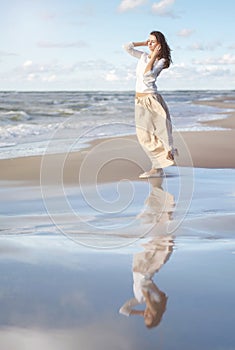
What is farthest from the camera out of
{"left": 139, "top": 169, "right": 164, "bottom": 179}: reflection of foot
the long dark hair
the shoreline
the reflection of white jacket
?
the shoreline

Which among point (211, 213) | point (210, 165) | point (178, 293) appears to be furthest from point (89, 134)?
point (178, 293)

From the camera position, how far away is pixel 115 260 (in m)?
3.54

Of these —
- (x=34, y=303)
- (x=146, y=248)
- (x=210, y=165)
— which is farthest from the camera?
(x=210, y=165)

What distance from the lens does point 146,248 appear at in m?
3.80

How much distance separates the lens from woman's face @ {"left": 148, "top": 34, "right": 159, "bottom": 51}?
22.3ft

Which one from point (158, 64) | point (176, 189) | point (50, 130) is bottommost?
point (50, 130)

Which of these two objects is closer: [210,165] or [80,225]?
[80,225]

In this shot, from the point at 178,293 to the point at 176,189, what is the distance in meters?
3.37

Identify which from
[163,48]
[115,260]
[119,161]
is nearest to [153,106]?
[163,48]

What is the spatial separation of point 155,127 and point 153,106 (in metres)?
0.29

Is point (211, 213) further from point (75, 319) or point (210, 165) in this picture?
point (210, 165)

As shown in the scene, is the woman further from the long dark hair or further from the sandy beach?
the sandy beach

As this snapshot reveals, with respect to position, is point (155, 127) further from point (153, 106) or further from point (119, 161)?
point (119, 161)

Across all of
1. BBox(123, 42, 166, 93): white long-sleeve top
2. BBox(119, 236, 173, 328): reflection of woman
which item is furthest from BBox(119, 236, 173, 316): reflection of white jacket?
BBox(123, 42, 166, 93): white long-sleeve top
